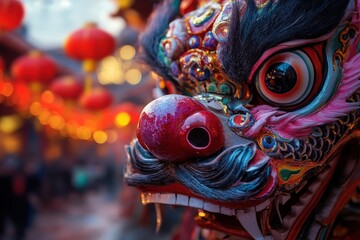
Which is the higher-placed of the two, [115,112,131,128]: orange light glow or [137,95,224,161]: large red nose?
[137,95,224,161]: large red nose

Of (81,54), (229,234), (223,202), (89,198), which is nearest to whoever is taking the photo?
(223,202)

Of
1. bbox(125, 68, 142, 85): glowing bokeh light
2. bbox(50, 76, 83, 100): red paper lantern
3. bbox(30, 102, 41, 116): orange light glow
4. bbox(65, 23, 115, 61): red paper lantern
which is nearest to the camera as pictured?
bbox(65, 23, 115, 61): red paper lantern

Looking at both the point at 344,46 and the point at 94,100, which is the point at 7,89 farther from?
the point at 344,46

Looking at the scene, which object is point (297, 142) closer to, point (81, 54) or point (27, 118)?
point (81, 54)

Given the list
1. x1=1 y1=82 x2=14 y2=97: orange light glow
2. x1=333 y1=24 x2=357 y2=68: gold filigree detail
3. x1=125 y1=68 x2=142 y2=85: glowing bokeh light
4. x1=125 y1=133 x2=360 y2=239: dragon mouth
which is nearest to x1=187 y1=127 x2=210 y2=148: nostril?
x1=125 y1=133 x2=360 y2=239: dragon mouth

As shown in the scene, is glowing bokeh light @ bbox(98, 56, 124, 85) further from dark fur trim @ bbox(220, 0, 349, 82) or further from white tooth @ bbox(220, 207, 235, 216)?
white tooth @ bbox(220, 207, 235, 216)

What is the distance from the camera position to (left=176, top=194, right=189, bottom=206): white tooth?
193 cm

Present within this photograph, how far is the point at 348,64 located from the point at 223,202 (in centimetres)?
84

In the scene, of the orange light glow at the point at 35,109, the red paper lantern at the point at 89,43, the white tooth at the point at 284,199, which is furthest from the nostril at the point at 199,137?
the orange light glow at the point at 35,109

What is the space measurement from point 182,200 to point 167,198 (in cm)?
8

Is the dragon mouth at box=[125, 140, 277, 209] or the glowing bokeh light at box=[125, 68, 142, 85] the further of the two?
the glowing bokeh light at box=[125, 68, 142, 85]

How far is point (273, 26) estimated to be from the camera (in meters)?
2.00

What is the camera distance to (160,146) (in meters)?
1.89

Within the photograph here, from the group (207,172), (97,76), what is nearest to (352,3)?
(207,172)
